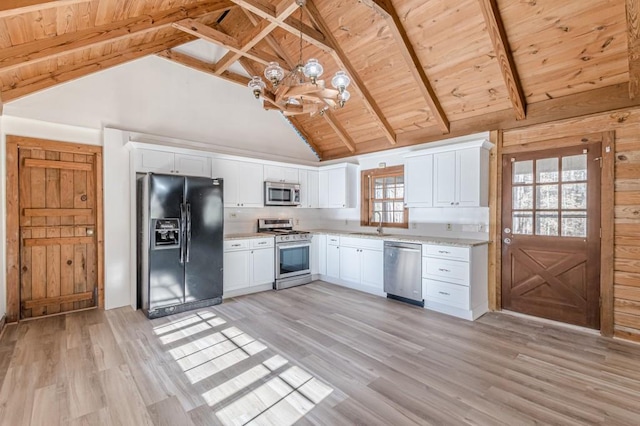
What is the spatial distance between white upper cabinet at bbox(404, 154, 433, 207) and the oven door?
6.87 ft

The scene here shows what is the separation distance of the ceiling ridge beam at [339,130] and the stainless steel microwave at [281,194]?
131 centimetres

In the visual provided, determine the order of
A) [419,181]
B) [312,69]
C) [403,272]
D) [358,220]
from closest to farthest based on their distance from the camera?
[312,69] < [403,272] < [419,181] < [358,220]

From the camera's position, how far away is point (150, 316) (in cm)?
378

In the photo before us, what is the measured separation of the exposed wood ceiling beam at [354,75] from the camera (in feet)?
12.7

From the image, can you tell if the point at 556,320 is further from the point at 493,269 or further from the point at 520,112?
the point at 520,112

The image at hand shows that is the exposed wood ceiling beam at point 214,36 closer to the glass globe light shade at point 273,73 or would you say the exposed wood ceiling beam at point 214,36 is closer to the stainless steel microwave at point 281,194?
the glass globe light shade at point 273,73

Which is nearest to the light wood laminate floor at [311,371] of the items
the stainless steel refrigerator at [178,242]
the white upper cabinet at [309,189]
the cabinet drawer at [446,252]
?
the stainless steel refrigerator at [178,242]

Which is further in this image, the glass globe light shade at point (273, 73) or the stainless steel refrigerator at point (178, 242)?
the stainless steel refrigerator at point (178, 242)

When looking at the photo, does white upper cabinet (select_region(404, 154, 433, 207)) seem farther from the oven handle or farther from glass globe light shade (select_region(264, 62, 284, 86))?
glass globe light shade (select_region(264, 62, 284, 86))

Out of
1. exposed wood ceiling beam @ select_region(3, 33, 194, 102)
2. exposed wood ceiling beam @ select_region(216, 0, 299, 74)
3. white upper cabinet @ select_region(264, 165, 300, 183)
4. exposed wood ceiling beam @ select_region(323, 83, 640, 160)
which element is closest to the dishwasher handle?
exposed wood ceiling beam @ select_region(323, 83, 640, 160)

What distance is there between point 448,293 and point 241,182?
12.0 feet

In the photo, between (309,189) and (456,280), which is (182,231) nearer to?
(309,189)

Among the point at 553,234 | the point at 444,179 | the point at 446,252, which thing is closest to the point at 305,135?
the point at 444,179

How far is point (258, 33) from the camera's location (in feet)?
12.5
